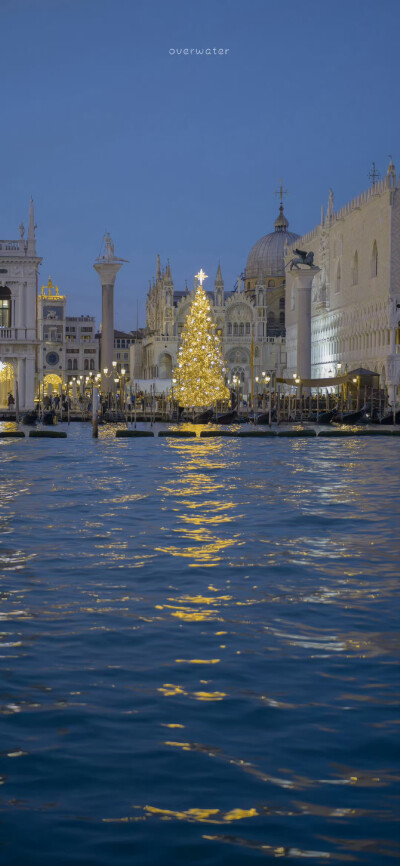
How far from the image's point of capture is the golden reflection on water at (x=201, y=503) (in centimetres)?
1142

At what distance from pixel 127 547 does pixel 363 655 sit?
16.5 ft

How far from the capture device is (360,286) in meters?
66.2

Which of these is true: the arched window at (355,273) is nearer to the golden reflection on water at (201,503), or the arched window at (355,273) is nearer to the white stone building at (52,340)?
the golden reflection on water at (201,503)

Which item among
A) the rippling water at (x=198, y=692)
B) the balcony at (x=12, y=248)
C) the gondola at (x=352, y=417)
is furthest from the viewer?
the balcony at (x=12, y=248)

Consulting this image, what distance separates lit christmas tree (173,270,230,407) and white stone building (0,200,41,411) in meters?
7.47

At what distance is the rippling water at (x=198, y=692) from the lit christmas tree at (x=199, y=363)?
114ft

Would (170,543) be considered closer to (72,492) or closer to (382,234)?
(72,492)

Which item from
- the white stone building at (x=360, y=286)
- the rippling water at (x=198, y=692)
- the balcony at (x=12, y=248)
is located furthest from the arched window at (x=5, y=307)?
the rippling water at (x=198, y=692)

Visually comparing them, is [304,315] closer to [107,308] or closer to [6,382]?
[107,308]

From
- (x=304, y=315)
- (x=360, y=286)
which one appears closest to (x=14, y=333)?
(x=304, y=315)

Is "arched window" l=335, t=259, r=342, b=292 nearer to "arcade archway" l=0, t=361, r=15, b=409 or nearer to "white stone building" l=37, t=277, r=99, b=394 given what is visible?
"arcade archway" l=0, t=361, r=15, b=409

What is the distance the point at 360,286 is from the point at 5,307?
2244cm

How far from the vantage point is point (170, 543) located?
39.2 ft

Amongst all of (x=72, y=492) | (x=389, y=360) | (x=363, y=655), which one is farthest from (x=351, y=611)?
(x=389, y=360)
